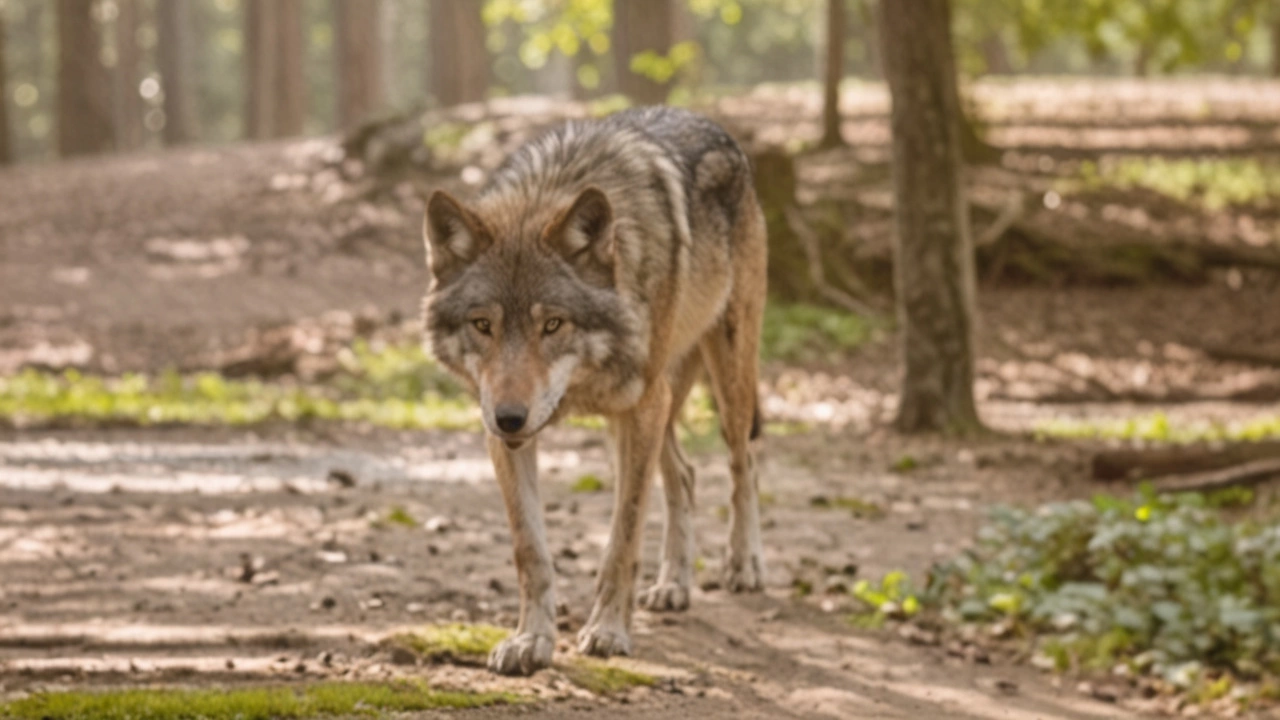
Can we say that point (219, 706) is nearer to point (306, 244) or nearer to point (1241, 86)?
point (306, 244)

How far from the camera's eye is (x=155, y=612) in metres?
6.51

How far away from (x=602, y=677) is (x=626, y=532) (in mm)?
666

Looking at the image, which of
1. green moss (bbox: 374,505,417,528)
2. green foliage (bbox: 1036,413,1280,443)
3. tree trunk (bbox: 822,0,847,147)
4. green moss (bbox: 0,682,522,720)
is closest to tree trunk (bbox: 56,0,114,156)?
tree trunk (bbox: 822,0,847,147)

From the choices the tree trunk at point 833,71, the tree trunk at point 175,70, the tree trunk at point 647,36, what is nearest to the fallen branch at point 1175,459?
the tree trunk at point 833,71

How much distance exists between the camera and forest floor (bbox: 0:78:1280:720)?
19.6 ft

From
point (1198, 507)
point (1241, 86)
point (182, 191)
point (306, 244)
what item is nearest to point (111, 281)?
point (306, 244)

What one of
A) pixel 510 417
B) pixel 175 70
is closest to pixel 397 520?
pixel 510 417

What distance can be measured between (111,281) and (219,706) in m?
15.1

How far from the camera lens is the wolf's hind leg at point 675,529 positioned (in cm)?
687

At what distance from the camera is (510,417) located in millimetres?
5039

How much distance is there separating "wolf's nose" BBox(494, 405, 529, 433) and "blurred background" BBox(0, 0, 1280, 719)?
3.13 feet

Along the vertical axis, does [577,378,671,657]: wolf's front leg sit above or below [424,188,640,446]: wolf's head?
below

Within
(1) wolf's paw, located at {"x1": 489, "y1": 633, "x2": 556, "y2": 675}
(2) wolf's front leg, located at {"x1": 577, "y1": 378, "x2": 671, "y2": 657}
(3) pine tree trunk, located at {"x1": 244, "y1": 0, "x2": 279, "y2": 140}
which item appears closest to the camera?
(1) wolf's paw, located at {"x1": 489, "y1": 633, "x2": 556, "y2": 675}

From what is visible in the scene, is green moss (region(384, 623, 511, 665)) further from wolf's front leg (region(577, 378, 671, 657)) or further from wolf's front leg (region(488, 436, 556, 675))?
wolf's front leg (region(577, 378, 671, 657))
